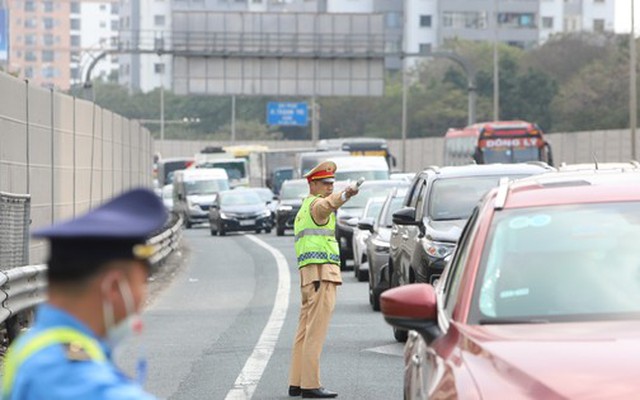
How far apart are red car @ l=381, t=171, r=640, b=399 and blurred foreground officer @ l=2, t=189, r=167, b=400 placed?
2519mm

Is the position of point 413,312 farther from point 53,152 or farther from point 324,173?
point 53,152

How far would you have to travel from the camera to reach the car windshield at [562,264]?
7.28 metres

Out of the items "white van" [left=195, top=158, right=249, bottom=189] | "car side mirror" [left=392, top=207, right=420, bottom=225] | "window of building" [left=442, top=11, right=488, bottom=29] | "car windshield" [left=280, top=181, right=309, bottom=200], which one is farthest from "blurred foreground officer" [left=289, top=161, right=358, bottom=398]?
"window of building" [left=442, top=11, right=488, bottom=29]

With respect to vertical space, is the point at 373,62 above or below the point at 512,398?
above

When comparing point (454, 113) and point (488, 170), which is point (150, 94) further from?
point (488, 170)

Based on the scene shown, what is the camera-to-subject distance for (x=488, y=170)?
18531mm

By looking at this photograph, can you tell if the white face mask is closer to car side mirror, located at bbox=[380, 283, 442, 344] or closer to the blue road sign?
car side mirror, located at bbox=[380, 283, 442, 344]

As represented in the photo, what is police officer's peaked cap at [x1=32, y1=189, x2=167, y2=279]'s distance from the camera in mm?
3748

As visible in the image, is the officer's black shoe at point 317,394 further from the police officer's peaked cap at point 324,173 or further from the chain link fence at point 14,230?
the chain link fence at point 14,230

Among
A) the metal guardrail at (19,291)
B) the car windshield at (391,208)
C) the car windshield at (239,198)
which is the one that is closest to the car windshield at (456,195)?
the metal guardrail at (19,291)

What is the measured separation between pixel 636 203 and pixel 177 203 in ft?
217

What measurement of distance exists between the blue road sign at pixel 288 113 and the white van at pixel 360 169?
77.5 meters

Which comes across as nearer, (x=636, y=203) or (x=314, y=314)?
(x=636, y=203)

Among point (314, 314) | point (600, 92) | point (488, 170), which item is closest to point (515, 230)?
point (314, 314)
